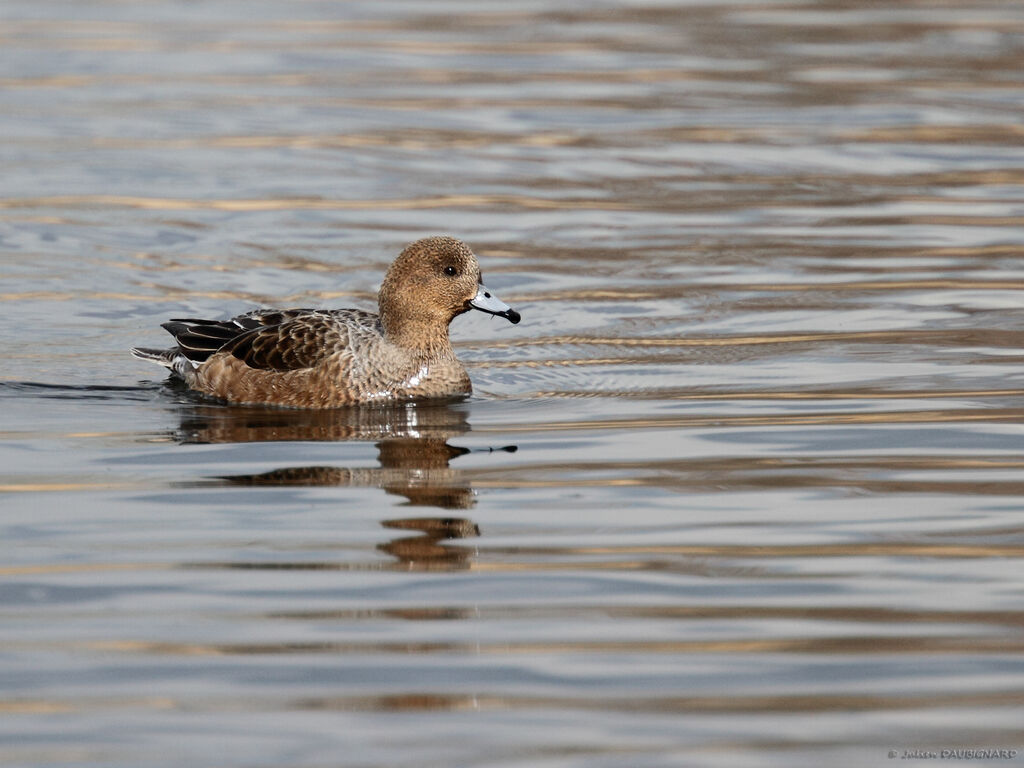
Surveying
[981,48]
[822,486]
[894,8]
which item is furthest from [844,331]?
[894,8]

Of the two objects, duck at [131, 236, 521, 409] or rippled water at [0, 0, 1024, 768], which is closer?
rippled water at [0, 0, 1024, 768]

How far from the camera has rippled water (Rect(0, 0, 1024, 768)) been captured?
563 cm

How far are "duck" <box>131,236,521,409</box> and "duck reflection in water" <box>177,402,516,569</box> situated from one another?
0.12 metres

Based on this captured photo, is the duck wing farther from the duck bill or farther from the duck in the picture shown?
the duck bill

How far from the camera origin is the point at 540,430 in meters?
9.14

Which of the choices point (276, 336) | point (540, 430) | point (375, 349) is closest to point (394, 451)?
point (540, 430)

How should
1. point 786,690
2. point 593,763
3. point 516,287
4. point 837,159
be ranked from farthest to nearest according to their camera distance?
point 837,159
point 516,287
point 786,690
point 593,763

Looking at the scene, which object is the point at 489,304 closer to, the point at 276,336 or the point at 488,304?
the point at 488,304

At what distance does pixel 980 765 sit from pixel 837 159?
38.5ft

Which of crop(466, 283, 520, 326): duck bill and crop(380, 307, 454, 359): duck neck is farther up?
crop(466, 283, 520, 326): duck bill

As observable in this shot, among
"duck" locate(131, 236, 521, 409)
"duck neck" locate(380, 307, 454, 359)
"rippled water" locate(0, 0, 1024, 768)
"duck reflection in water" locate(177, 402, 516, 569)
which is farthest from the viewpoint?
"duck neck" locate(380, 307, 454, 359)

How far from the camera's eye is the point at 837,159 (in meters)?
16.5

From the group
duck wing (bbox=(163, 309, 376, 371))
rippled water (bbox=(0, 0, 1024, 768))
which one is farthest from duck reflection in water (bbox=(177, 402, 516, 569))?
duck wing (bbox=(163, 309, 376, 371))

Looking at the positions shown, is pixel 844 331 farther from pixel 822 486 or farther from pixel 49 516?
pixel 49 516
